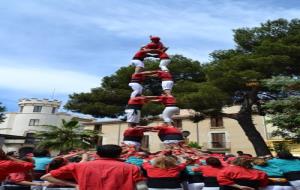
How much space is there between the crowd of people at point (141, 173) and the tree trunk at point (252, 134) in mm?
13212

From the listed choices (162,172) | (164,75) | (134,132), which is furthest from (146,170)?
(164,75)

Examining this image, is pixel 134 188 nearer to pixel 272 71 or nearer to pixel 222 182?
pixel 222 182

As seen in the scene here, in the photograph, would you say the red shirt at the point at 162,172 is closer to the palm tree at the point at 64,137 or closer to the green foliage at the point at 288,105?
the green foliage at the point at 288,105

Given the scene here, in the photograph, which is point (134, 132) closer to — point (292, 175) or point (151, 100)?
point (151, 100)

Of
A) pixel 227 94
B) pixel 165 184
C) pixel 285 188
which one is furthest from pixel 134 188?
pixel 227 94

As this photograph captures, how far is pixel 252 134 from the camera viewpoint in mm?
20281

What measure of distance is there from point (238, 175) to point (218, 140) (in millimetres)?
32190

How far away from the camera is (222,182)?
5246 millimetres

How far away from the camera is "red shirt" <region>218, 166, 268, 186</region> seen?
17.0 ft

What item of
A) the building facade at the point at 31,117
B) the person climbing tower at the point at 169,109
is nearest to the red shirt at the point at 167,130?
the person climbing tower at the point at 169,109

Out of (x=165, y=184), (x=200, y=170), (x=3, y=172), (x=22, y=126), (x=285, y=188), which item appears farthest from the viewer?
(x=22, y=126)

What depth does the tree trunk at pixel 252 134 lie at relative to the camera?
782 inches

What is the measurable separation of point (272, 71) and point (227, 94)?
9.04 ft

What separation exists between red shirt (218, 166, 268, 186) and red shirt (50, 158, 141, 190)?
2.22 metres
